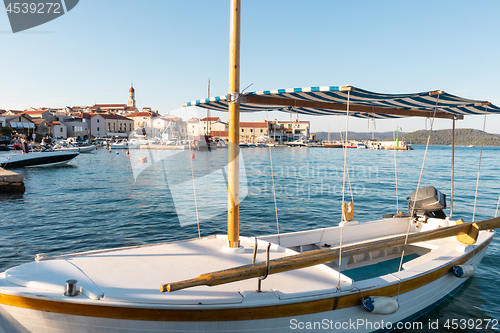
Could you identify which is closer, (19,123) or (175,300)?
(175,300)

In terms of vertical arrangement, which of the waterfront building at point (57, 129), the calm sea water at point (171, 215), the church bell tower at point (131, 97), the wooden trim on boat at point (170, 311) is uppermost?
the church bell tower at point (131, 97)

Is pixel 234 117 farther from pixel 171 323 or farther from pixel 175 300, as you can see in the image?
pixel 171 323

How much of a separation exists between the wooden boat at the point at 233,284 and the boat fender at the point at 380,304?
12 mm

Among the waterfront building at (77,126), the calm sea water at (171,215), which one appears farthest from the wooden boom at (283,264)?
the waterfront building at (77,126)

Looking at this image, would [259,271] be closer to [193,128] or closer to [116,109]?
[193,128]

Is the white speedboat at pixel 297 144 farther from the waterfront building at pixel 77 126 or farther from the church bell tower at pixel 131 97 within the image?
the church bell tower at pixel 131 97

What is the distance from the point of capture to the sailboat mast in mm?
4492

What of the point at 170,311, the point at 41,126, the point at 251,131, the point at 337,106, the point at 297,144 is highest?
the point at 251,131

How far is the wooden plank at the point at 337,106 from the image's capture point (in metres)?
5.07

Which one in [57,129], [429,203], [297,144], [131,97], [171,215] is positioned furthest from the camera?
[131,97]

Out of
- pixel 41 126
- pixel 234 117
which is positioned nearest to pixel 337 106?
pixel 234 117

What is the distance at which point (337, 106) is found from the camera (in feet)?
19.9

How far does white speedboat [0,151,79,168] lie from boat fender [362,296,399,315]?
31619mm

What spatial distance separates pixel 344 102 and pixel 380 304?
383cm
